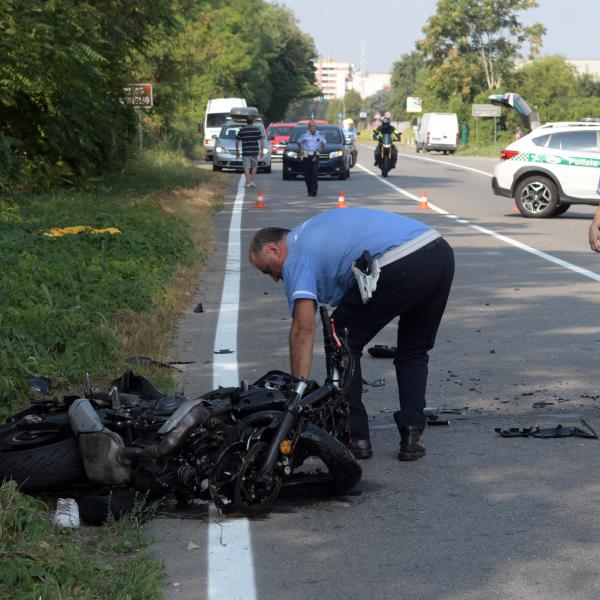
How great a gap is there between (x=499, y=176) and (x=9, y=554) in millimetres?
19679

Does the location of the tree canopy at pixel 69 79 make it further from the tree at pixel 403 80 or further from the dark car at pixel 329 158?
the tree at pixel 403 80

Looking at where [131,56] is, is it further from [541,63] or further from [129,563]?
[541,63]

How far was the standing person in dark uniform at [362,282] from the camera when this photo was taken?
231 inches

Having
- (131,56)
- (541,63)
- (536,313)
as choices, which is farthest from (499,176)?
(541,63)

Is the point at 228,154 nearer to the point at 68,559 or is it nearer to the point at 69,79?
the point at 69,79

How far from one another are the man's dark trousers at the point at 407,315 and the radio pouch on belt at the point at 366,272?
138mm

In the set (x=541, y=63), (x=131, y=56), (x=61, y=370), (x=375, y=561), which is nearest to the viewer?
(x=375, y=561)

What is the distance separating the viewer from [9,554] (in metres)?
4.41

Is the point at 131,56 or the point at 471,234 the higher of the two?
the point at 131,56

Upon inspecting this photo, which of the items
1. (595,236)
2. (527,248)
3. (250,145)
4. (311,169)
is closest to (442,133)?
(250,145)

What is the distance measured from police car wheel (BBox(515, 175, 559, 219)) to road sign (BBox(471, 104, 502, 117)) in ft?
190

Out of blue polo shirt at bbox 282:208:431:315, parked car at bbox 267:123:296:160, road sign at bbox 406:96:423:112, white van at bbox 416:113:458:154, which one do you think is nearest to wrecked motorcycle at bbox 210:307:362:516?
blue polo shirt at bbox 282:208:431:315

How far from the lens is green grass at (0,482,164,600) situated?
425cm

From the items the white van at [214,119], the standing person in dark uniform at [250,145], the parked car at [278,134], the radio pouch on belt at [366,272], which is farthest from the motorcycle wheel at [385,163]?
the radio pouch on belt at [366,272]
